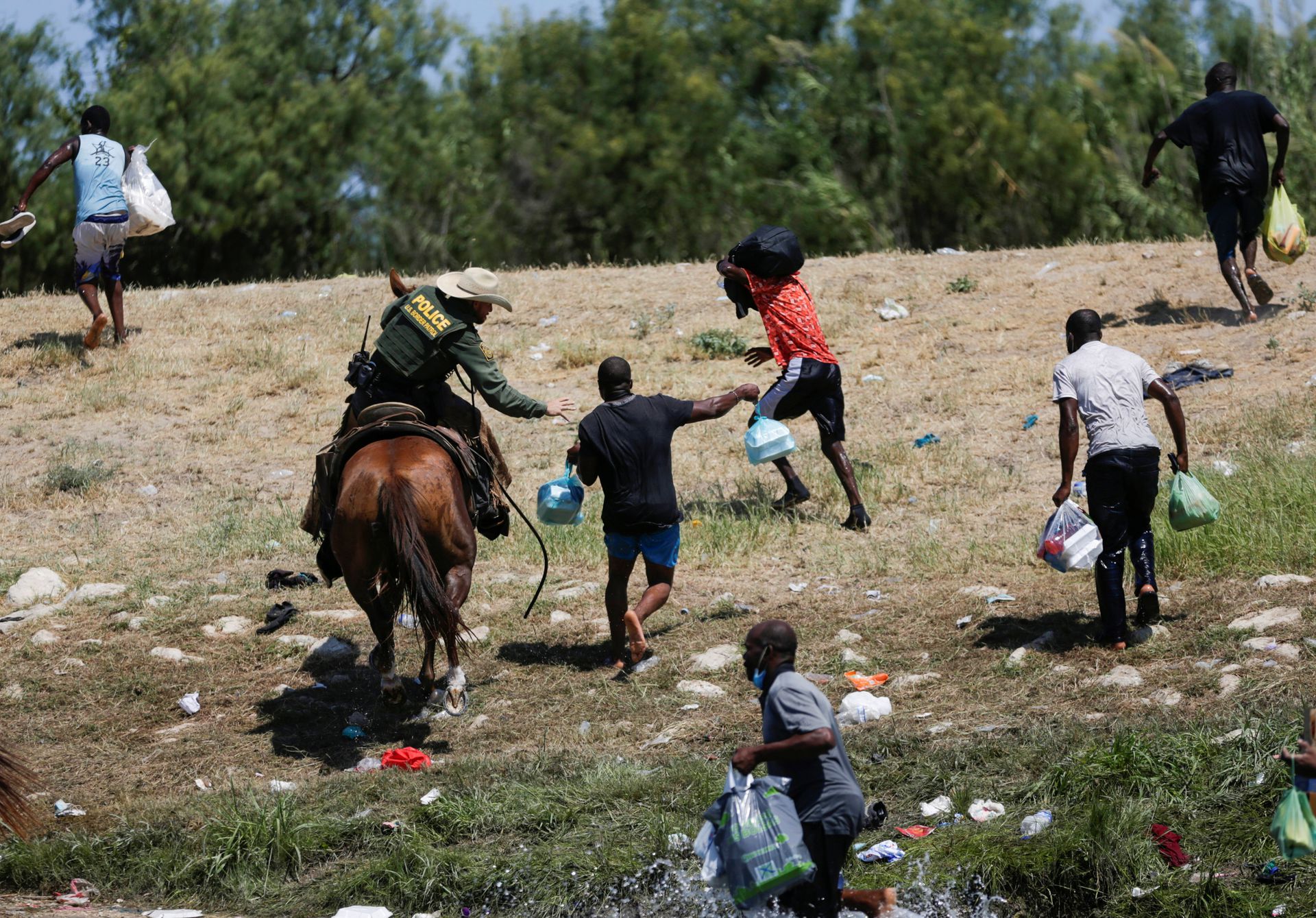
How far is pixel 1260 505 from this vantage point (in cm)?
873

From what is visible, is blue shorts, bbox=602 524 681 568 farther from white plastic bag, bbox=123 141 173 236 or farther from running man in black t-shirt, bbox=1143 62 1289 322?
white plastic bag, bbox=123 141 173 236

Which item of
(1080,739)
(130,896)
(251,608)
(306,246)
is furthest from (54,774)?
(306,246)

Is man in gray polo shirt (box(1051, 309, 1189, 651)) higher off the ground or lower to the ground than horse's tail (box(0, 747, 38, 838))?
higher

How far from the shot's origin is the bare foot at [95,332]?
13867 millimetres

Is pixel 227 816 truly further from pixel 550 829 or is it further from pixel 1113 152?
pixel 1113 152

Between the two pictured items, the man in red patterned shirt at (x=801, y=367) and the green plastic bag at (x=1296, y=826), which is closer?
the green plastic bag at (x=1296, y=826)

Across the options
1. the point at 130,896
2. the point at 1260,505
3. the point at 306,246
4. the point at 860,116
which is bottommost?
the point at 130,896

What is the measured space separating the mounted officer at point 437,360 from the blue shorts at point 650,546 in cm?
70

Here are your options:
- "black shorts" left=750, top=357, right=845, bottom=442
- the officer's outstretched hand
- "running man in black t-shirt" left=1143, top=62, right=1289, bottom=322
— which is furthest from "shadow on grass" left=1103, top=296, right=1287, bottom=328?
the officer's outstretched hand

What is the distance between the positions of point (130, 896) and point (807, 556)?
493cm

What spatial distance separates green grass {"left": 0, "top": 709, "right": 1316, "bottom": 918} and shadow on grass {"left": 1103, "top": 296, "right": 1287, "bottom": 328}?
774 centimetres

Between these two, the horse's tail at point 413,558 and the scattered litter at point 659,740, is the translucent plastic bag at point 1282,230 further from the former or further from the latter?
the horse's tail at point 413,558

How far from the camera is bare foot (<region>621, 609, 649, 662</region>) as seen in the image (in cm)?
748

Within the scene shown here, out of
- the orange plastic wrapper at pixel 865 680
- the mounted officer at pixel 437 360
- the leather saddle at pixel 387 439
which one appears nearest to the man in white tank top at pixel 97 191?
the mounted officer at pixel 437 360
